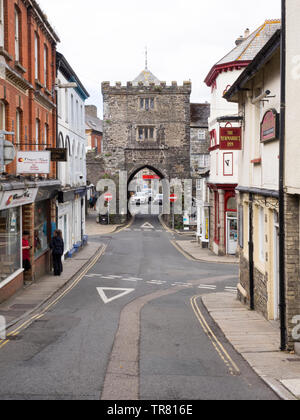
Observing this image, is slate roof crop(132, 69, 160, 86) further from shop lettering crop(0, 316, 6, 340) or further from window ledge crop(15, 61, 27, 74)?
shop lettering crop(0, 316, 6, 340)

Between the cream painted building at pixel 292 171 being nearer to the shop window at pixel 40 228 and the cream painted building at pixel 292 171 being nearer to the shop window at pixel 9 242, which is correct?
the shop window at pixel 9 242

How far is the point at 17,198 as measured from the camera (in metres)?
15.0

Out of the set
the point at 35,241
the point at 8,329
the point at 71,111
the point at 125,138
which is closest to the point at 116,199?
the point at 125,138

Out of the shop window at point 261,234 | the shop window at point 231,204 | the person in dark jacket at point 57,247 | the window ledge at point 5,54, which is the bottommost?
the person in dark jacket at point 57,247

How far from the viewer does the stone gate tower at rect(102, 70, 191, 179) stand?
168 feet

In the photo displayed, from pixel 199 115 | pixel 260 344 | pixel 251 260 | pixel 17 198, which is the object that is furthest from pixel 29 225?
pixel 199 115

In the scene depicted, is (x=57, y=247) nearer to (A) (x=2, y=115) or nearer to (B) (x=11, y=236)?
(B) (x=11, y=236)

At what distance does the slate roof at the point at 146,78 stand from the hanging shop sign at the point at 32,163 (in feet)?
124

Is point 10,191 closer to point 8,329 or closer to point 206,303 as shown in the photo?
point 8,329

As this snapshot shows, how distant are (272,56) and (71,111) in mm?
19753

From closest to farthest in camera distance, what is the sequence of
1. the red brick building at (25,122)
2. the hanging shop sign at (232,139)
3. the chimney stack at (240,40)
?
the red brick building at (25,122)
the hanging shop sign at (232,139)
the chimney stack at (240,40)

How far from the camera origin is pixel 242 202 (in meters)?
15.6

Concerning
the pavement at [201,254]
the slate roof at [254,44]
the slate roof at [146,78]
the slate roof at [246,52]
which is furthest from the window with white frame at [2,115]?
the slate roof at [146,78]

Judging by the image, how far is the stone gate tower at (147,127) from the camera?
51188 mm
